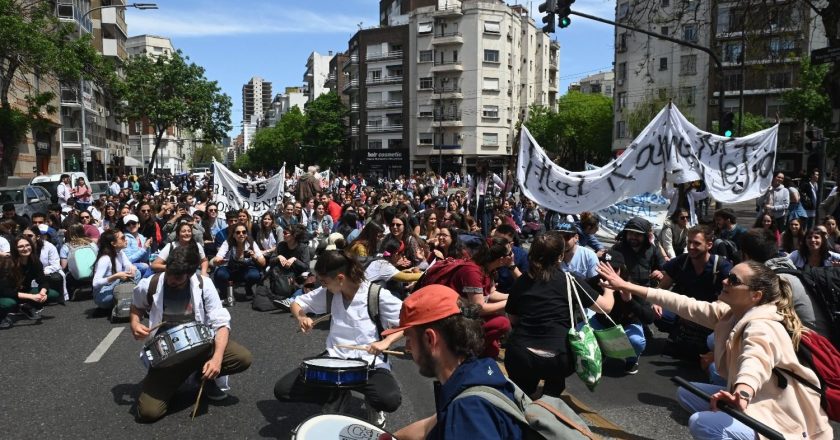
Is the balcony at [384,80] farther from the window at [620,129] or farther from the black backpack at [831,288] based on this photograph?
the black backpack at [831,288]

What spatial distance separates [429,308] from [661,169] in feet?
23.6

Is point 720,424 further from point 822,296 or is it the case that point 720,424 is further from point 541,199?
point 541,199

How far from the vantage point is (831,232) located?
27.2ft

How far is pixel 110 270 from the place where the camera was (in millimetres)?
9539

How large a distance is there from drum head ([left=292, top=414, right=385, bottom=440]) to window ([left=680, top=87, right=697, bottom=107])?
5790cm

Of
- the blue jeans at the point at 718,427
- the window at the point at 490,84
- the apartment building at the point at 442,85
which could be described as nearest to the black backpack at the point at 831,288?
the blue jeans at the point at 718,427

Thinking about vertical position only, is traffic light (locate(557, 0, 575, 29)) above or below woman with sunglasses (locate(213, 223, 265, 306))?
above

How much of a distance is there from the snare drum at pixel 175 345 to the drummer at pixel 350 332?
0.81 meters

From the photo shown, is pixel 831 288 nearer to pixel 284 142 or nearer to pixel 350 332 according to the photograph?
pixel 350 332

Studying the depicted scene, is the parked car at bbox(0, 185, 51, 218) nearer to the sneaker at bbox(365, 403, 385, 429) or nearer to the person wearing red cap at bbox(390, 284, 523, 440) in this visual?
the sneaker at bbox(365, 403, 385, 429)

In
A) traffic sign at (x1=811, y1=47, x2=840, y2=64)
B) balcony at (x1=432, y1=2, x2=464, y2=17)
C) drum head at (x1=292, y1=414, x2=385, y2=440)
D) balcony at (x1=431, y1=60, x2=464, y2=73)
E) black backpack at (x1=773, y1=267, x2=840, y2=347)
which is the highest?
balcony at (x1=432, y1=2, x2=464, y2=17)

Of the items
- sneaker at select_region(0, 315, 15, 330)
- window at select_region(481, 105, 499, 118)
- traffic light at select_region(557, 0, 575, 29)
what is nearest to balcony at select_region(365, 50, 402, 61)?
window at select_region(481, 105, 499, 118)

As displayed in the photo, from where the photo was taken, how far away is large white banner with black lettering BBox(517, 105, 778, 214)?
351 inches

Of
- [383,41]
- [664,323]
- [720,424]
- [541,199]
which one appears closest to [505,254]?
[720,424]
